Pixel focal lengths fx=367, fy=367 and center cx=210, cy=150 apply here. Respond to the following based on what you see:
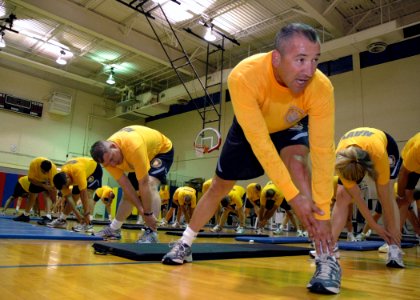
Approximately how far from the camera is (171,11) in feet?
29.2

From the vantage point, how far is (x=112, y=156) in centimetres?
298

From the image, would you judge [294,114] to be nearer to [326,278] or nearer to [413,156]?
[326,278]

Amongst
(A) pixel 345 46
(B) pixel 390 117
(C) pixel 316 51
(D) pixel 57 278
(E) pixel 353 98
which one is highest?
(A) pixel 345 46

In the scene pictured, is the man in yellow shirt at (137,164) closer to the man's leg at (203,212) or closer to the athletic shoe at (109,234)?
the athletic shoe at (109,234)

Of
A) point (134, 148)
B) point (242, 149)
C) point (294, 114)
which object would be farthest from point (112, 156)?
point (294, 114)

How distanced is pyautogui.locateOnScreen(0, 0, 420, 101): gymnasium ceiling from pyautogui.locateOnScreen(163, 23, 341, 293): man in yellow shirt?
607 centimetres

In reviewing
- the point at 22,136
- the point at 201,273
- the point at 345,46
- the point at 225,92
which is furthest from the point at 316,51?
the point at 22,136

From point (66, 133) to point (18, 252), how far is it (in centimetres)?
1268

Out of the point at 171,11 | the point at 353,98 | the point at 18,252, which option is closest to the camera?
the point at 18,252

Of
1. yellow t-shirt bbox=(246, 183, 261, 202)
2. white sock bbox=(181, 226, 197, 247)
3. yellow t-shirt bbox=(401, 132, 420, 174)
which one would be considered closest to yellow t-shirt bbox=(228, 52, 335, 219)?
white sock bbox=(181, 226, 197, 247)

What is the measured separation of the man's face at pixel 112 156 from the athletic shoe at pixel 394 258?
213 centimetres

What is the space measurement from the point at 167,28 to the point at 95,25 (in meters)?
1.86

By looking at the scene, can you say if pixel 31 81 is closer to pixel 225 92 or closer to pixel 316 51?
pixel 225 92

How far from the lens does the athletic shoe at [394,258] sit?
2.39 m
